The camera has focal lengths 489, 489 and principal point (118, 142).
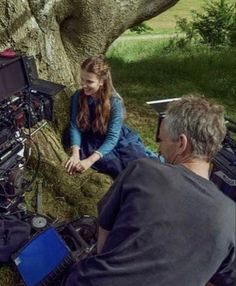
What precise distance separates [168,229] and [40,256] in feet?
3.72

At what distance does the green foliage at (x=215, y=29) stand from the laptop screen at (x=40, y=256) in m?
7.95

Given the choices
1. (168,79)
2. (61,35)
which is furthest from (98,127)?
(168,79)

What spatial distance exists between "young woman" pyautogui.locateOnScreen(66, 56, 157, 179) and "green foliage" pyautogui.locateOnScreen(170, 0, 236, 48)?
670 centimetres

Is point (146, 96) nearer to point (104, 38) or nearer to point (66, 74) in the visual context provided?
point (104, 38)

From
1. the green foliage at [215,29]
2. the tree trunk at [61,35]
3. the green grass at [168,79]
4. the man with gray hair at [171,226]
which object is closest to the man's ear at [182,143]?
the man with gray hair at [171,226]

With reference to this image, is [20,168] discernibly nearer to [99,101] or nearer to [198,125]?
[99,101]

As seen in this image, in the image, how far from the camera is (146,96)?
646 cm

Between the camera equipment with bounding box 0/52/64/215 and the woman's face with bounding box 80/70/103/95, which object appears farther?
the woman's face with bounding box 80/70/103/95

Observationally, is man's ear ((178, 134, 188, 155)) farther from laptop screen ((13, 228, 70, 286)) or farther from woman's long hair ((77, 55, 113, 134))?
woman's long hair ((77, 55, 113, 134))

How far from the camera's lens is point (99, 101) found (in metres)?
3.70

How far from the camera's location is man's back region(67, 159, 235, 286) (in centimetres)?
183

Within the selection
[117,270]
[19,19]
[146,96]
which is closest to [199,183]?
[117,270]

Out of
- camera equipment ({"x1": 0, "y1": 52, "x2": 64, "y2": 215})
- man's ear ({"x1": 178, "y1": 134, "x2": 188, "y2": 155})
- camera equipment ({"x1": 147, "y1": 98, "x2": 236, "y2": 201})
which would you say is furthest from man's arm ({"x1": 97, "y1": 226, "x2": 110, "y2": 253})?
camera equipment ({"x1": 0, "y1": 52, "x2": 64, "y2": 215})

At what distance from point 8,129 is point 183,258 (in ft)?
5.11
